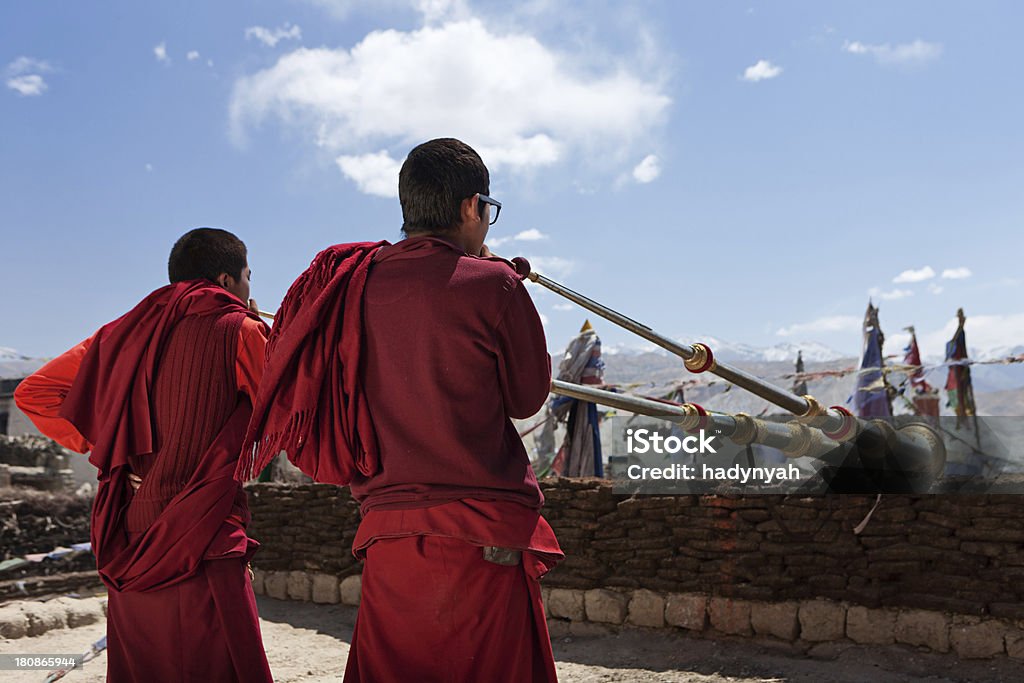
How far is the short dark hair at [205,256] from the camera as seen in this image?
3.34m

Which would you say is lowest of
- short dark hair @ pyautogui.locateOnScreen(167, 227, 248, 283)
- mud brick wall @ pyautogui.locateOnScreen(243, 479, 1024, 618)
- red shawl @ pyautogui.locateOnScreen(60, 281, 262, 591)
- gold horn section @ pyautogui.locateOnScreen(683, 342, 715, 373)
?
mud brick wall @ pyautogui.locateOnScreen(243, 479, 1024, 618)

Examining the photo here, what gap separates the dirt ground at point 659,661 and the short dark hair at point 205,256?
139 inches

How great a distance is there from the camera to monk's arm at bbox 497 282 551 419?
7.38 ft

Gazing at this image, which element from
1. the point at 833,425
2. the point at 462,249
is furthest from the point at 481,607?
the point at 833,425

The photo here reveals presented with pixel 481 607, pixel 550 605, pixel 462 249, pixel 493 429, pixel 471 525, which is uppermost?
pixel 462 249

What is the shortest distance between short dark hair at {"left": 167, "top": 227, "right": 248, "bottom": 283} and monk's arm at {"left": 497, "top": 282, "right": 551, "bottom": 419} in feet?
5.13

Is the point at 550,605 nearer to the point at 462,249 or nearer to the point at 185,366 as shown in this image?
the point at 185,366

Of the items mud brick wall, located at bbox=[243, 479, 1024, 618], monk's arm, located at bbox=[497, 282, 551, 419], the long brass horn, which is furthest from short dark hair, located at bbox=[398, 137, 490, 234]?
mud brick wall, located at bbox=[243, 479, 1024, 618]

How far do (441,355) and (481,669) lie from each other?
80 cm

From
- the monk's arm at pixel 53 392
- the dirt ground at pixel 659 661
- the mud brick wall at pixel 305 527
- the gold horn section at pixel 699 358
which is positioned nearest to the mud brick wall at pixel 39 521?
the mud brick wall at pixel 305 527

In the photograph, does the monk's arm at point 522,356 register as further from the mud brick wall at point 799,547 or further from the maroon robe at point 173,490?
the mud brick wall at point 799,547

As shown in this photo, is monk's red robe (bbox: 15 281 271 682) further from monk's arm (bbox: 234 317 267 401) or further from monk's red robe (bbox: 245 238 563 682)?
monk's red robe (bbox: 245 238 563 682)

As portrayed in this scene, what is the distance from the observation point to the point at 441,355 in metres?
2.20

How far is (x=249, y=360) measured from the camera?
312 cm
